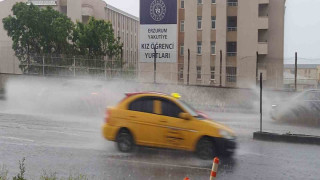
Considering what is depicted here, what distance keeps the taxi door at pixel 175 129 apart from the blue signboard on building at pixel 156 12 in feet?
53.3

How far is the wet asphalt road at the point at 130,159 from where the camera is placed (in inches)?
381

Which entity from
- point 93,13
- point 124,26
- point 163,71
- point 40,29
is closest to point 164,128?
point 163,71

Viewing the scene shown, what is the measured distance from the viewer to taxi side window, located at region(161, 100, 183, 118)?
11.4 metres

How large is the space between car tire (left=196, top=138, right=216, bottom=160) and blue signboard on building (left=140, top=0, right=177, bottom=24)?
54.6 feet

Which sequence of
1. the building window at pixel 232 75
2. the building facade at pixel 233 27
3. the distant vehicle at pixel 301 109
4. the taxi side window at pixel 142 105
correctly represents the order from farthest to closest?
1. the building facade at pixel 233 27
2. the building window at pixel 232 75
3. the distant vehicle at pixel 301 109
4. the taxi side window at pixel 142 105

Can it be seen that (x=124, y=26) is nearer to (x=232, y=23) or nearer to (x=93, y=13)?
(x=93, y=13)

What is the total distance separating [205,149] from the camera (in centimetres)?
1117

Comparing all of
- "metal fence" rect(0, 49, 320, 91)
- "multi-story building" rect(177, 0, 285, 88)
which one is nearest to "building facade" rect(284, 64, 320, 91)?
"metal fence" rect(0, 49, 320, 91)

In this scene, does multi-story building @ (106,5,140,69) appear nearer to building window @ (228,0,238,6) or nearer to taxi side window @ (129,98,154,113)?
building window @ (228,0,238,6)

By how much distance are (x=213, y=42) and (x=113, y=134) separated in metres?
37.6

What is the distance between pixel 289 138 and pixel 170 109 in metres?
5.27

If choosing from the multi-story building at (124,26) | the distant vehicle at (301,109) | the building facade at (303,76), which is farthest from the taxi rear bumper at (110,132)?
the multi-story building at (124,26)

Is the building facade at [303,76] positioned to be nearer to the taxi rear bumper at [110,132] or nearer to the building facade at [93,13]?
the taxi rear bumper at [110,132]

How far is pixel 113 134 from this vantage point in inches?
468
